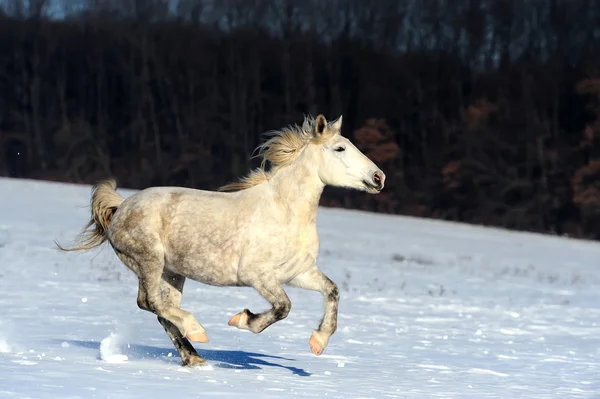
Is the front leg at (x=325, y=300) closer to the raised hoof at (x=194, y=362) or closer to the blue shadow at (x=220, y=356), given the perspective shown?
the blue shadow at (x=220, y=356)

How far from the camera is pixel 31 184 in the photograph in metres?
30.4

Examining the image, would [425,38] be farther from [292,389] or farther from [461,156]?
[292,389]

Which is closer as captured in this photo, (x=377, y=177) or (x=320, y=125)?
(x=377, y=177)

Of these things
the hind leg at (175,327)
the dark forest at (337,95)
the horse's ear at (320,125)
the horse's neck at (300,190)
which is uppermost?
the horse's ear at (320,125)

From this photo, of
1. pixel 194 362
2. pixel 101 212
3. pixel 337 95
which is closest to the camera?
pixel 194 362

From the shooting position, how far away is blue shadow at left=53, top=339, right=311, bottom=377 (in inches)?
331

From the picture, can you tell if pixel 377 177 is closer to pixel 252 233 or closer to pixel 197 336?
pixel 252 233

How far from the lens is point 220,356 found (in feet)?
29.7

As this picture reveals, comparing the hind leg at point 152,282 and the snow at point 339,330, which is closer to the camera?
the snow at point 339,330

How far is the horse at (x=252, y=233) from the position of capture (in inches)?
300

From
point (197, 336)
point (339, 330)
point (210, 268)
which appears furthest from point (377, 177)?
point (339, 330)

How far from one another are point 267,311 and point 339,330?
14.2 feet

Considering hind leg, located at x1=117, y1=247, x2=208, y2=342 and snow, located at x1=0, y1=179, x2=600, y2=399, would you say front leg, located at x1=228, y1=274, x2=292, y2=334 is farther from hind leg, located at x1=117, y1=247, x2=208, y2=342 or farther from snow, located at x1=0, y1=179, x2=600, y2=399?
hind leg, located at x1=117, y1=247, x2=208, y2=342

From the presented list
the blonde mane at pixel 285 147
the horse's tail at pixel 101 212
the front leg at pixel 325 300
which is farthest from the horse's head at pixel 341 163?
the horse's tail at pixel 101 212
